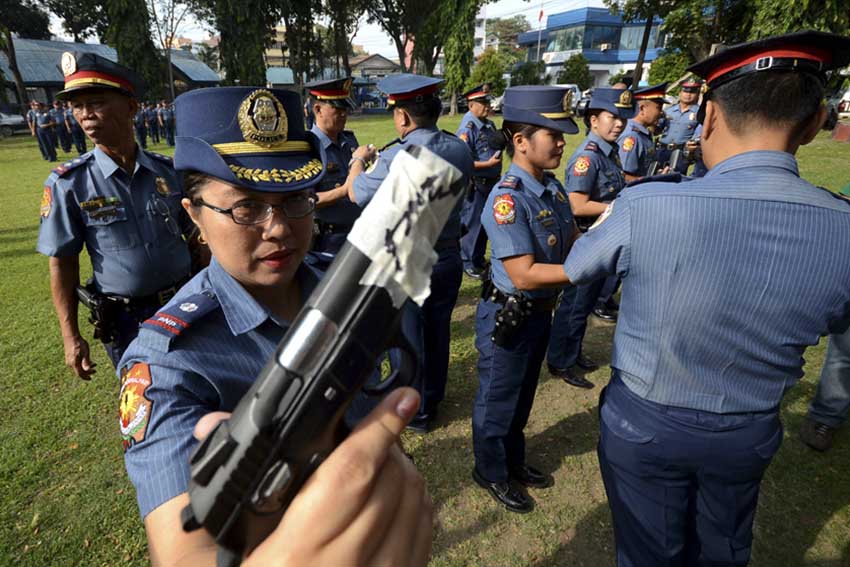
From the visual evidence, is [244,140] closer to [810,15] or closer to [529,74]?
[810,15]

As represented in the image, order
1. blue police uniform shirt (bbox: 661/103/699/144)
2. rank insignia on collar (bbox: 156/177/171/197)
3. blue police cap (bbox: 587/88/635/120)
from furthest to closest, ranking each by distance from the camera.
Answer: blue police uniform shirt (bbox: 661/103/699/144), blue police cap (bbox: 587/88/635/120), rank insignia on collar (bbox: 156/177/171/197)

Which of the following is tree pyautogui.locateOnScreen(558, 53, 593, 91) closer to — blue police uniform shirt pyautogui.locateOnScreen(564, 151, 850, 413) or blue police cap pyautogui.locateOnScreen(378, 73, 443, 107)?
blue police cap pyautogui.locateOnScreen(378, 73, 443, 107)

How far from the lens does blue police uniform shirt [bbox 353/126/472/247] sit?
3283 mm

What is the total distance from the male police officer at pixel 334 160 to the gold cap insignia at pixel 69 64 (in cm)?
186

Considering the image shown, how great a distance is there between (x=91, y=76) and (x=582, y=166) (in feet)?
13.7

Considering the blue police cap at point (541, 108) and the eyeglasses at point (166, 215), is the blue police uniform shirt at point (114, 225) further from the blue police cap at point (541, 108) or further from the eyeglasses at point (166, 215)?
the blue police cap at point (541, 108)

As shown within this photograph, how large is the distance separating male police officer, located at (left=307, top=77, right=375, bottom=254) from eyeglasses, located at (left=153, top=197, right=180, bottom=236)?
4.14ft

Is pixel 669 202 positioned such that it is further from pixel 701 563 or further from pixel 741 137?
pixel 701 563

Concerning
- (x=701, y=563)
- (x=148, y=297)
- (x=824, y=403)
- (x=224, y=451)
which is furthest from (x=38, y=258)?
(x=824, y=403)

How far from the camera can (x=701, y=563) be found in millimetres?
1957

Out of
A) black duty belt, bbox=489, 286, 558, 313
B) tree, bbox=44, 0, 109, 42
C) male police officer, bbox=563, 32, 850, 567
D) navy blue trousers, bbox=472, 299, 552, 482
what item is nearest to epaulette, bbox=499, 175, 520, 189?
black duty belt, bbox=489, 286, 558, 313

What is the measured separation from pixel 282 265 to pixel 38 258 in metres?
8.42

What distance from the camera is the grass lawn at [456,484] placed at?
2.80 metres

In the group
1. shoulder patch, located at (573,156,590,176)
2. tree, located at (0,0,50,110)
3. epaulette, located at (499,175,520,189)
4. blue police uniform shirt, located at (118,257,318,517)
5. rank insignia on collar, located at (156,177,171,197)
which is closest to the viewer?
blue police uniform shirt, located at (118,257,318,517)
